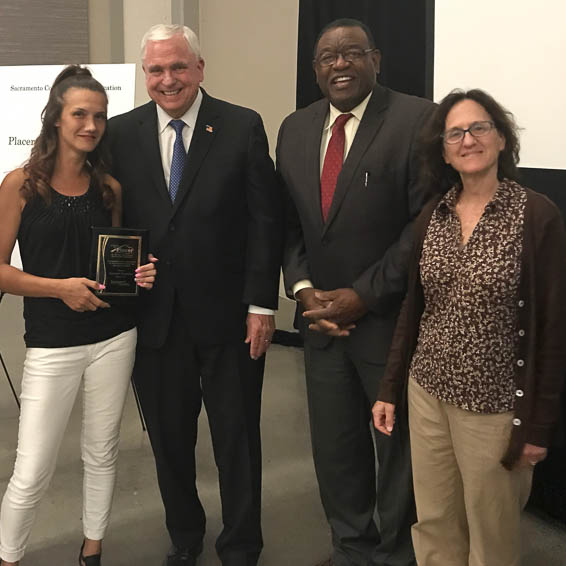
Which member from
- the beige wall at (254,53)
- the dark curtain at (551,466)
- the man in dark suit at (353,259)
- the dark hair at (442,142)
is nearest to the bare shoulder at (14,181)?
the man in dark suit at (353,259)

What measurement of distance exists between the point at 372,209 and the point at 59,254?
36.1 inches

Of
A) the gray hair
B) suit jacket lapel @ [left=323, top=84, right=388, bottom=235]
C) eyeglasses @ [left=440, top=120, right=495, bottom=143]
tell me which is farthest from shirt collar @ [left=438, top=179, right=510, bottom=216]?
the gray hair

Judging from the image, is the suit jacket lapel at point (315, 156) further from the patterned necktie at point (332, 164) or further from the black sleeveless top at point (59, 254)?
the black sleeveless top at point (59, 254)

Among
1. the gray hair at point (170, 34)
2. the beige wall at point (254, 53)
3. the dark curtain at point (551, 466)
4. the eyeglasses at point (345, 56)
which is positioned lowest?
the dark curtain at point (551, 466)

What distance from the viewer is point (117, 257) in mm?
2016

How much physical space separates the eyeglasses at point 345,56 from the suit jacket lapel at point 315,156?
5.7 inches

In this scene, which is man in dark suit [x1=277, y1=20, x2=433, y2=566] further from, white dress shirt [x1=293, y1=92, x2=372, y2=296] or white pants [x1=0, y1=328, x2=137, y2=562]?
white pants [x1=0, y1=328, x2=137, y2=562]

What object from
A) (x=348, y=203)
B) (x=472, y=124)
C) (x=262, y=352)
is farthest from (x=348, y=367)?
(x=472, y=124)

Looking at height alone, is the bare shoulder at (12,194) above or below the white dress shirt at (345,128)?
below

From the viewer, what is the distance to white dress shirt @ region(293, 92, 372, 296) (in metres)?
2.12

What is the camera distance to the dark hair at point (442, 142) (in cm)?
172

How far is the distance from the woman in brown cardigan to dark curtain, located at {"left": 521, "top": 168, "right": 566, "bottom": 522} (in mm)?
793

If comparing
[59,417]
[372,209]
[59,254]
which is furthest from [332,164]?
[59,417]

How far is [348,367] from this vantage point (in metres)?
2.19
